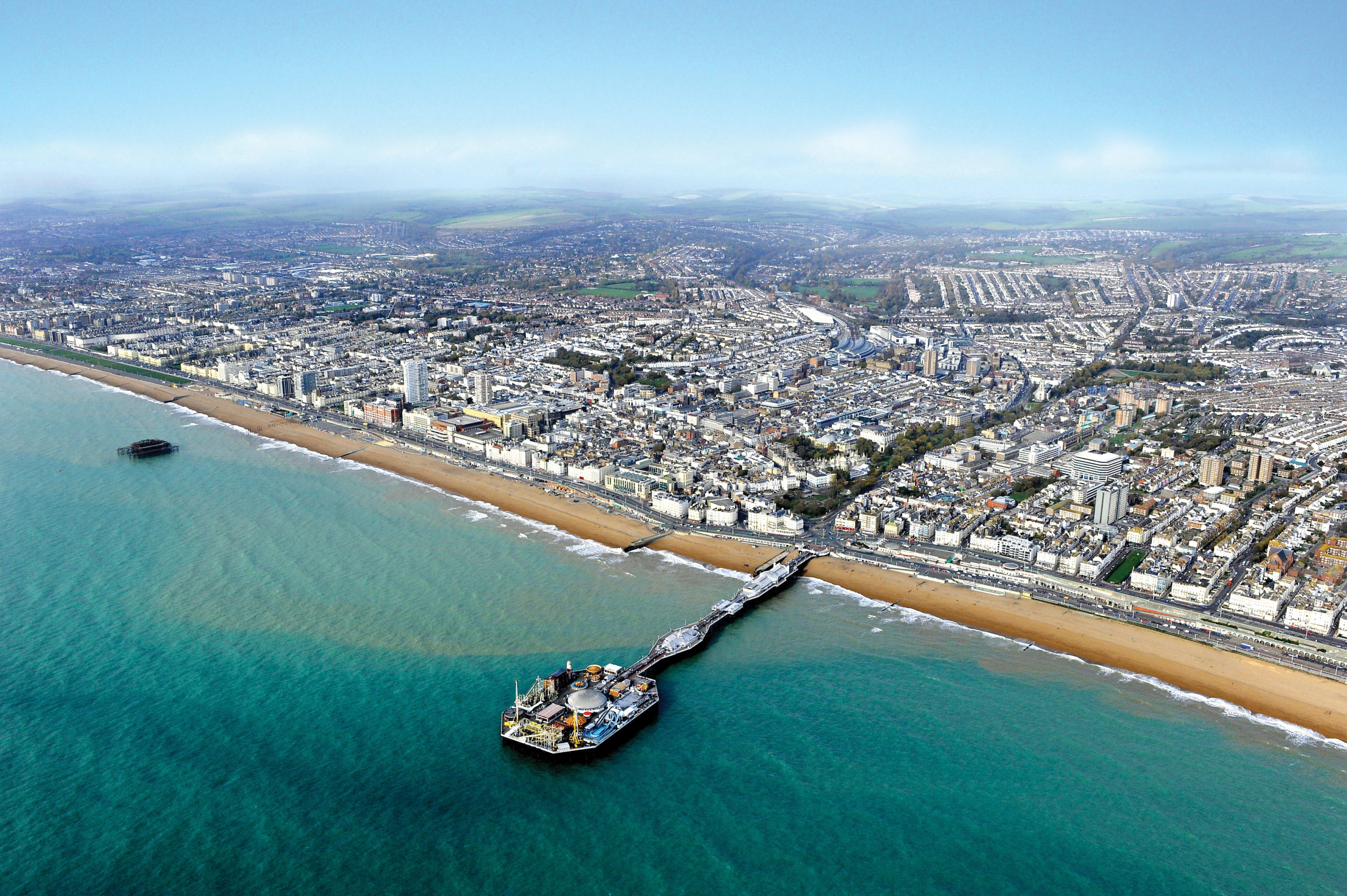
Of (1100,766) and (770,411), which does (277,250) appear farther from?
(1100,766)

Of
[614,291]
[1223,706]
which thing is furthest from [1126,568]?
[614,291]

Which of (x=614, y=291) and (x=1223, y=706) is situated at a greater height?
(x=614, y=291)

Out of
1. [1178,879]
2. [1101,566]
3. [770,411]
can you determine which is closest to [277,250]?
[770,411]

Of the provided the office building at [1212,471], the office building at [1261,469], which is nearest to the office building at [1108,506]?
the office building at [1212,471]

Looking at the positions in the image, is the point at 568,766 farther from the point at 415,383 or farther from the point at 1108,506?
the point at 415,383

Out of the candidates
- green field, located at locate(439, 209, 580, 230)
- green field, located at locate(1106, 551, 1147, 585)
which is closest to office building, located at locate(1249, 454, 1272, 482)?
green field, located at locate(1106, 551, 1147, 585)

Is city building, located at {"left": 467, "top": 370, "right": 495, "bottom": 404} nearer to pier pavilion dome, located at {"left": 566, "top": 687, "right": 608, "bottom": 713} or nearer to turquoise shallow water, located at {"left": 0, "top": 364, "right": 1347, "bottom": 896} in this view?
turquoise shallow water, located at {"left": 0, "top": 364, "right": 1347, "bottom": 896}
